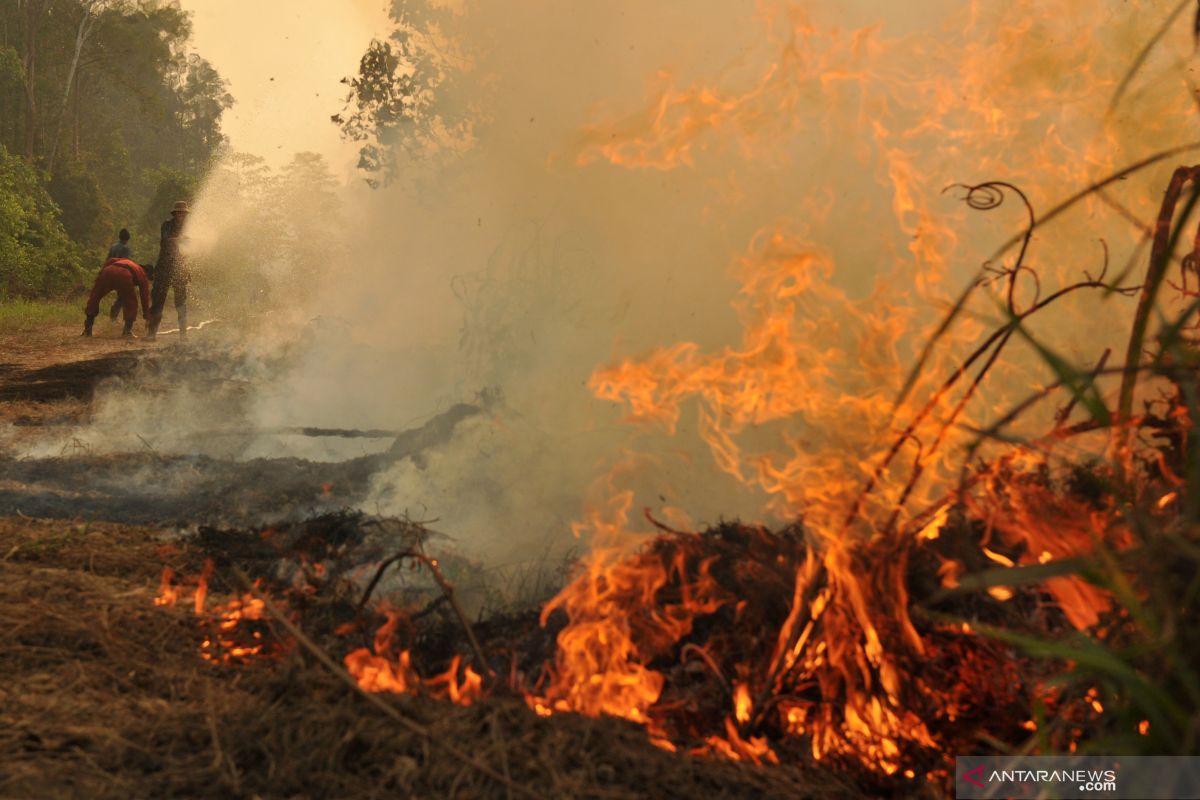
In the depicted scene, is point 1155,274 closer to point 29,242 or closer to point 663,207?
point 663,207

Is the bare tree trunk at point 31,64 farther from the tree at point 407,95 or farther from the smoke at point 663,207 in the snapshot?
the smoke at point 663,207

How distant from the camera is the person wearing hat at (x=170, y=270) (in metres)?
16.7

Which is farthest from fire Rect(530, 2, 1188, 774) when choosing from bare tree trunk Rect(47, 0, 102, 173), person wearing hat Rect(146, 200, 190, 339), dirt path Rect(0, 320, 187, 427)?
bare tree trunk Rect(47, 0, 102, 173)

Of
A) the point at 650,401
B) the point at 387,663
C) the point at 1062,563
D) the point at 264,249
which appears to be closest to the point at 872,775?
the point at 1062,563

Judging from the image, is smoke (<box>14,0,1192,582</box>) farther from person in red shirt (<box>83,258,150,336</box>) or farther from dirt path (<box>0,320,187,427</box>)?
person in red shirt (<box>83,258,150,336</box>)

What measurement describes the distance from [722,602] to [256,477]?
479 centimetres

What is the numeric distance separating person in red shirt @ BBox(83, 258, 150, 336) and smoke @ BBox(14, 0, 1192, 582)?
7378 mm

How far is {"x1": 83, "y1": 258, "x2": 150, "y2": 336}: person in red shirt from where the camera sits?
16.3 metres

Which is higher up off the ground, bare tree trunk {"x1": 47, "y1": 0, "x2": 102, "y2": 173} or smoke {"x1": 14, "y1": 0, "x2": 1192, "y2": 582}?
bare tree trunk {"x1": 47, "y1": 0, "x2": 102, "y2": 173}

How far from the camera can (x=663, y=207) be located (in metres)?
7.60

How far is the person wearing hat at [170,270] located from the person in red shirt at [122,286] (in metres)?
0.18

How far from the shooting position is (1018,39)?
574 centimetres

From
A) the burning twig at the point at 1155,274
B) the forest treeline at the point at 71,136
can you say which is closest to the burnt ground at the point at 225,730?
the burning twig at the point at 1155,274

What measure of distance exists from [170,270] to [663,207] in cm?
1250
